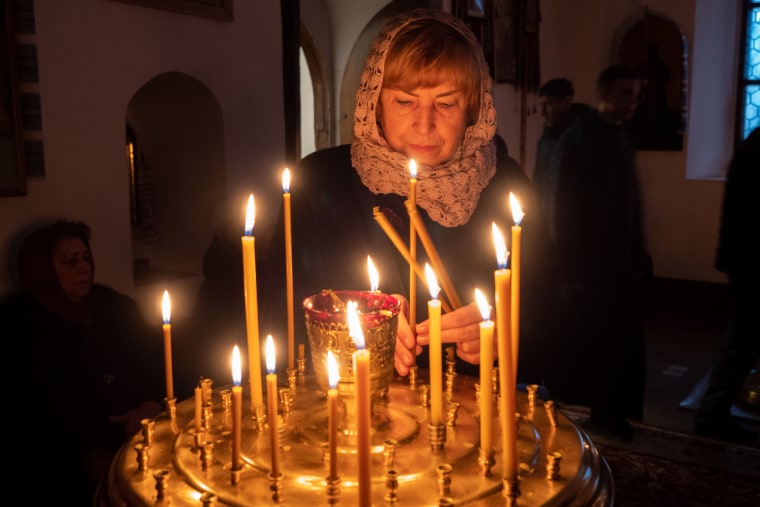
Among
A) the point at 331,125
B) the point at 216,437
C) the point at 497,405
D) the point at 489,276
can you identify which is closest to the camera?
the point at 216,437

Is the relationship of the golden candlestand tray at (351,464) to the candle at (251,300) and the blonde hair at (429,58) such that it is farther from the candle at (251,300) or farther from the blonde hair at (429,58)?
the blonde hair at (429,58)

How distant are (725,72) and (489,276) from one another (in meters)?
6.65

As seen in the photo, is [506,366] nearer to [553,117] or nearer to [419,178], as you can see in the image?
[419,178]

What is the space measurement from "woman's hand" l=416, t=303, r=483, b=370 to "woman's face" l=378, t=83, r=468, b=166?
60 centimetres

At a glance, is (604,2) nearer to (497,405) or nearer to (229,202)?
(229,202)

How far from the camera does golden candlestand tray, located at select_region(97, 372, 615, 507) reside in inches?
38.4

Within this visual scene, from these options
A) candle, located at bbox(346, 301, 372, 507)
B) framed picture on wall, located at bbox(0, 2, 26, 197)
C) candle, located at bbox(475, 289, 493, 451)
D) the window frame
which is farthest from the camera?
the window frame

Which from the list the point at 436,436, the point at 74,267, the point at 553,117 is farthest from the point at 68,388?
the point at 553,117

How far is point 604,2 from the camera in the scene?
7.53 meters

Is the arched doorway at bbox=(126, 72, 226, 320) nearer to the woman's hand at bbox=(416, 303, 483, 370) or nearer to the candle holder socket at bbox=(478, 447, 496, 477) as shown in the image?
the woman's hand at bbox=(416, 303, 483, 370)

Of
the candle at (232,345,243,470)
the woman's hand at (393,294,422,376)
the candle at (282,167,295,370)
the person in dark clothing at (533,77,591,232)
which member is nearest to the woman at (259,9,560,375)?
the candle at (282,167,295,370)

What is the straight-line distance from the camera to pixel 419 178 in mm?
2014

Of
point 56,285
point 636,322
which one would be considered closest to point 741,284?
point 636,322

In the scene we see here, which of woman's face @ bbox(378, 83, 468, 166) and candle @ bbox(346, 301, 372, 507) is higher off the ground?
woman's face @ bbox(378, 83, 468, 166)
